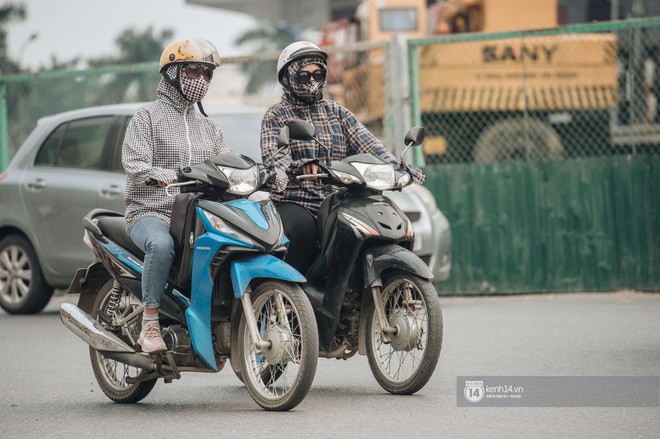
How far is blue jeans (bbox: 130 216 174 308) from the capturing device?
23.1ft

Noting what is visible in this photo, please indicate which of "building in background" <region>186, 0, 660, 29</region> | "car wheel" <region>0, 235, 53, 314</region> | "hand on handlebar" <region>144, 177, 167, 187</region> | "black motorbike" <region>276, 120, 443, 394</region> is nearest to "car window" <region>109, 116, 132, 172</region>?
"car wheel" <region>0, 235, 53, 314</region>

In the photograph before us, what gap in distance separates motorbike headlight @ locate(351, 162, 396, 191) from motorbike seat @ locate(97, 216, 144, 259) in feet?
4.19

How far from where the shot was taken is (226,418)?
267 inches

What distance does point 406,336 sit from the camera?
7.17 metres

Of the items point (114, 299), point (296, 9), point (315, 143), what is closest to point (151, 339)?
point (114, 299)

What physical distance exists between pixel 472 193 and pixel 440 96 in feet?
9.99

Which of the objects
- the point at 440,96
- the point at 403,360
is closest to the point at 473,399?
the point at 403,360

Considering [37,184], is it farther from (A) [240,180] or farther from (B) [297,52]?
(A) [240,180]

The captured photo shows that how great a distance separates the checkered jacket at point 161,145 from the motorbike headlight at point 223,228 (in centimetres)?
42

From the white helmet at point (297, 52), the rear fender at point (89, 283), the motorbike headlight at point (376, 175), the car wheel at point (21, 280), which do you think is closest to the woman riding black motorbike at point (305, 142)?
the white helmet at point (297, 52)

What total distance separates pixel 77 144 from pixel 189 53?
5.50 m

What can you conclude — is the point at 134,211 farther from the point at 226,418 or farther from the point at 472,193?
the point at 472,193

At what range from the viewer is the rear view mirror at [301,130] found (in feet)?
23.3

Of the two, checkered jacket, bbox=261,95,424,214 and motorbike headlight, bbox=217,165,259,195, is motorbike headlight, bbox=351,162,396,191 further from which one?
motorbike headlight, bbox=217,165,259,195
